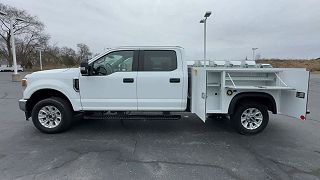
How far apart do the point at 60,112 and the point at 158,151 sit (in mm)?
2619

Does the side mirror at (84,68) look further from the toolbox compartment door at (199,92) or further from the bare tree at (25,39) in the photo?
the bare tree at (25,39)

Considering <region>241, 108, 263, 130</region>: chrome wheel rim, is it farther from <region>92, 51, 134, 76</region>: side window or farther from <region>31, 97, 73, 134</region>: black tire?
<region>31, 97, 73, 134</region>: black tire

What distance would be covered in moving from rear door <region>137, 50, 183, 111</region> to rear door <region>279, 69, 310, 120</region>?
2388 millimetres

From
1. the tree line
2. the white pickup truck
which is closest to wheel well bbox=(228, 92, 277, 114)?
the white pickup truck

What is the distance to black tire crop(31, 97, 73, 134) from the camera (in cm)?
577

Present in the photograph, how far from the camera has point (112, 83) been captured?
18.7ft

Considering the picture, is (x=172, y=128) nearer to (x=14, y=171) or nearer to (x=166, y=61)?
(x=166, y=61)

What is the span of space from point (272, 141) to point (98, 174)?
12.6 feet

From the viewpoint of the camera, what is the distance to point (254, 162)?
170 inches

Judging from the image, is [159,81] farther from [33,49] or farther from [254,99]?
[33,49]

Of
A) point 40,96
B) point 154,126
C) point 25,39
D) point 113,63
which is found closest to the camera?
point 113,63

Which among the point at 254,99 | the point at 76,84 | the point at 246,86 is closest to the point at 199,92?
the point at 246,86

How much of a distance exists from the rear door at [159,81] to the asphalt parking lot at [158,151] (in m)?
0.74

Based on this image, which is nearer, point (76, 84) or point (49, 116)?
point (76, 84)
